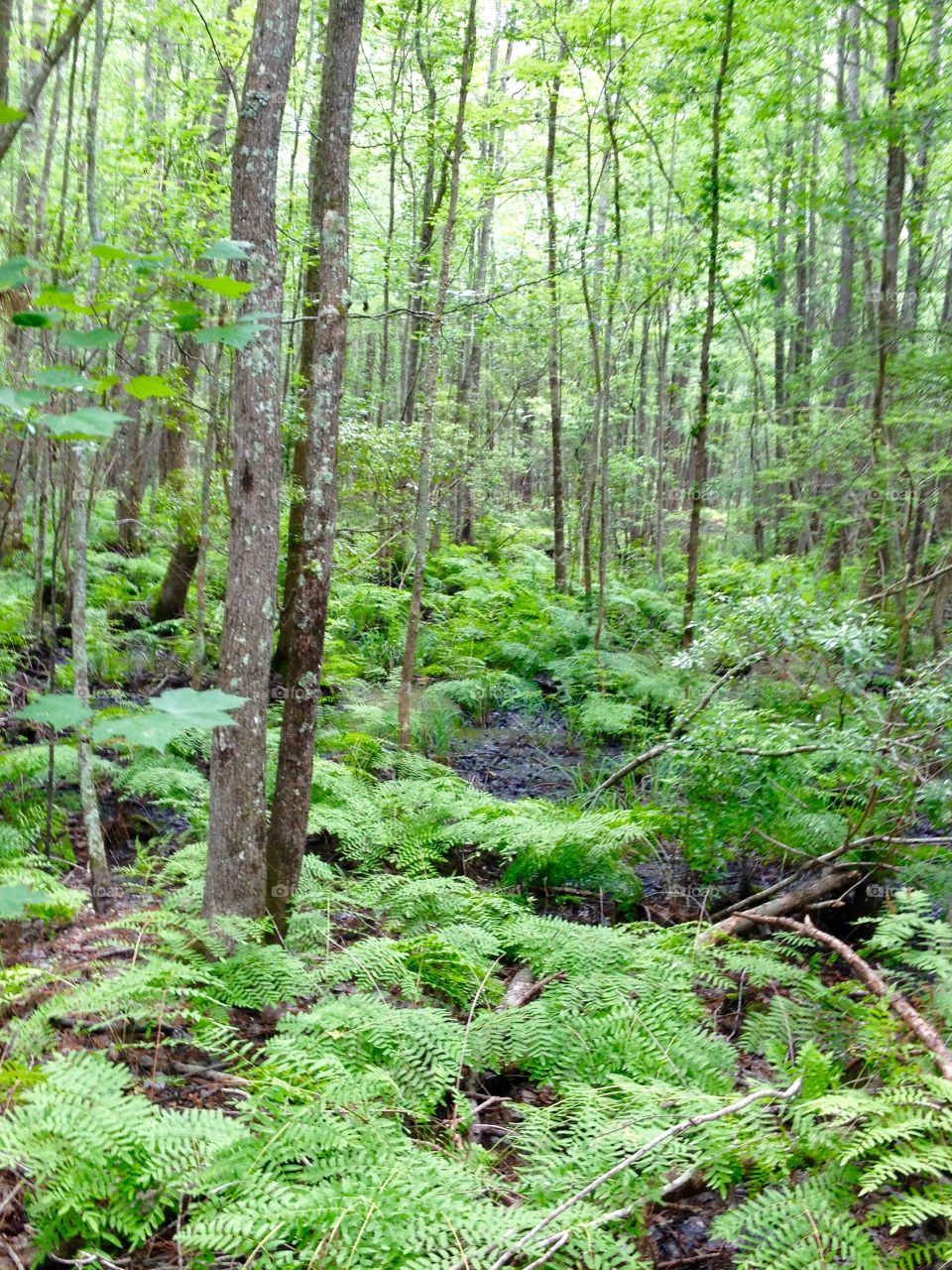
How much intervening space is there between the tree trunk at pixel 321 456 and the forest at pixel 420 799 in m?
0.02

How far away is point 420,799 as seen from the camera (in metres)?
6.54

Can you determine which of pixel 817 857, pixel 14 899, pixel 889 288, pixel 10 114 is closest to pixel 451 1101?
pixel 14 899

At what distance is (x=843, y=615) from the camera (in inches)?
249

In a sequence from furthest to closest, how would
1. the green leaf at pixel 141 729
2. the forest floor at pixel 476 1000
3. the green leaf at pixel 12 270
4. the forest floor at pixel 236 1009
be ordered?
the forest floor at pixel 236 1009 < the forest floor at pixel 476 1000 < the green leaf at pixel 12 270 < the green leaf at pixel 141 729

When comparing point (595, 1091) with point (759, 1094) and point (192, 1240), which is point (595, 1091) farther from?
point (192, 1240)

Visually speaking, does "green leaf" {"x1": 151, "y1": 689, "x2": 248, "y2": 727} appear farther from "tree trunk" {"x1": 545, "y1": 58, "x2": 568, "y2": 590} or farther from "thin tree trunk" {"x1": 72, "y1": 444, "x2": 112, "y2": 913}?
"tree trunk" {"x1": 545, "y1": 58, "x2": 568, "y2": 590}

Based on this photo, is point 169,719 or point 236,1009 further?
point 236,1009

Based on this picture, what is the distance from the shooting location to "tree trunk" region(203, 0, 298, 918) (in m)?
3.96

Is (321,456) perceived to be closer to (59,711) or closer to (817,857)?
(59,711)

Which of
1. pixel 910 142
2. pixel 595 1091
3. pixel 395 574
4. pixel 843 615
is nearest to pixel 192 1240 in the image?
pixel 595 1091

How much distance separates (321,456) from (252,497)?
0.57 meters

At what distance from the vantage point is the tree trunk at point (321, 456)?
177 inches

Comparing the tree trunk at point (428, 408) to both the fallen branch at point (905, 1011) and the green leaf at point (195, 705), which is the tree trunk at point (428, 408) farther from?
the green leaf at point (195, 705)

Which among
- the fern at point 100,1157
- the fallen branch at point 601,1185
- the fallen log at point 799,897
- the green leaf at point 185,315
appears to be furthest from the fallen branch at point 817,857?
the green leaf at point 185,315
